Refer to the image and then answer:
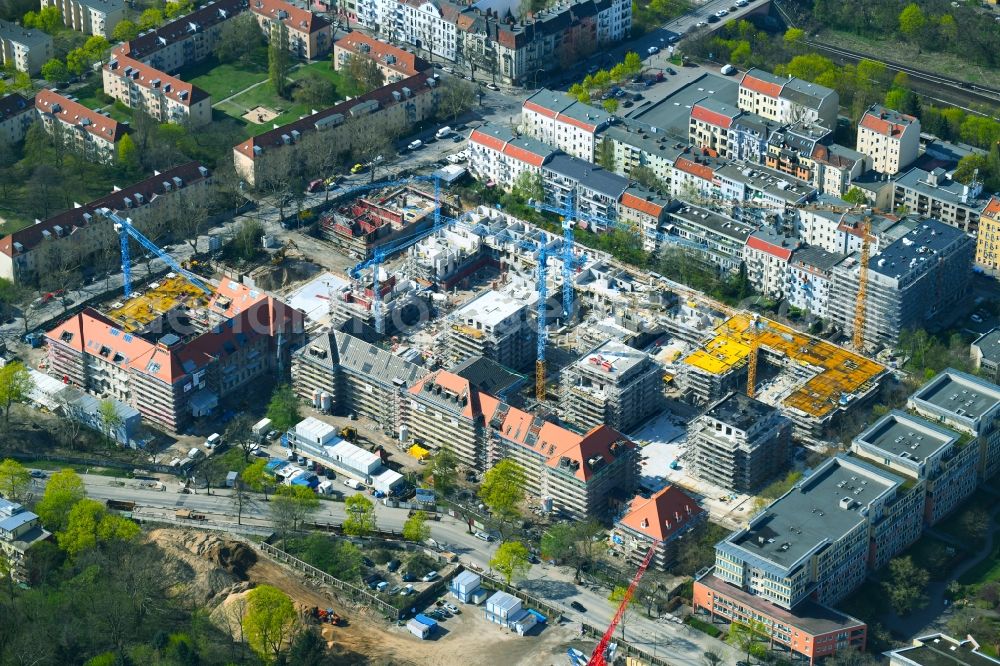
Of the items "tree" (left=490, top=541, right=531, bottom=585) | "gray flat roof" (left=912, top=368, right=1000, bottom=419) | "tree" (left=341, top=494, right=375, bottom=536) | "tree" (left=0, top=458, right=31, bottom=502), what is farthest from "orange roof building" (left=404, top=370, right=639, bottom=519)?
"tree" (left=0, top=458, right=31, bottom=502)

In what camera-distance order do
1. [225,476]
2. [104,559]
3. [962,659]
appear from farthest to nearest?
[225,476] < [104,559] < [962,659]

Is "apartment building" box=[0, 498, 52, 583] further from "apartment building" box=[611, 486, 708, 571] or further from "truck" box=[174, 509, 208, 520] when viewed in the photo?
"apartment building" box=[611, 486, 708, 571]

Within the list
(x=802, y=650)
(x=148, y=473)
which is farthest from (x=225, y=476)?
(x=802, y=650)

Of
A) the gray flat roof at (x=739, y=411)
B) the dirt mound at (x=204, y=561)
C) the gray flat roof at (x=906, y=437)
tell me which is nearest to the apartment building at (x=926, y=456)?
the gray flat roof at (x=906, y=437)

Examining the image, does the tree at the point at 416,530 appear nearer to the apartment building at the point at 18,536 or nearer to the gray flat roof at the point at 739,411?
the gray flat roof at the point at 739,411

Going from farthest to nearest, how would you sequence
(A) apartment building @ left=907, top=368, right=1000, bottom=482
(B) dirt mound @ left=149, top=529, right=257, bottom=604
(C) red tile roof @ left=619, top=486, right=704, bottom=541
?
(A) apartment building @ left=907, top=368, right=1000, bottom=482 → (C) red tile roof @ left=619, top=486, right=704, bottom=541 → (B) dirt mound @ left=149, top=529, right=257, bottom=604

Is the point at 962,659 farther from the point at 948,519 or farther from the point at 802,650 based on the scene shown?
the point at 948,519
